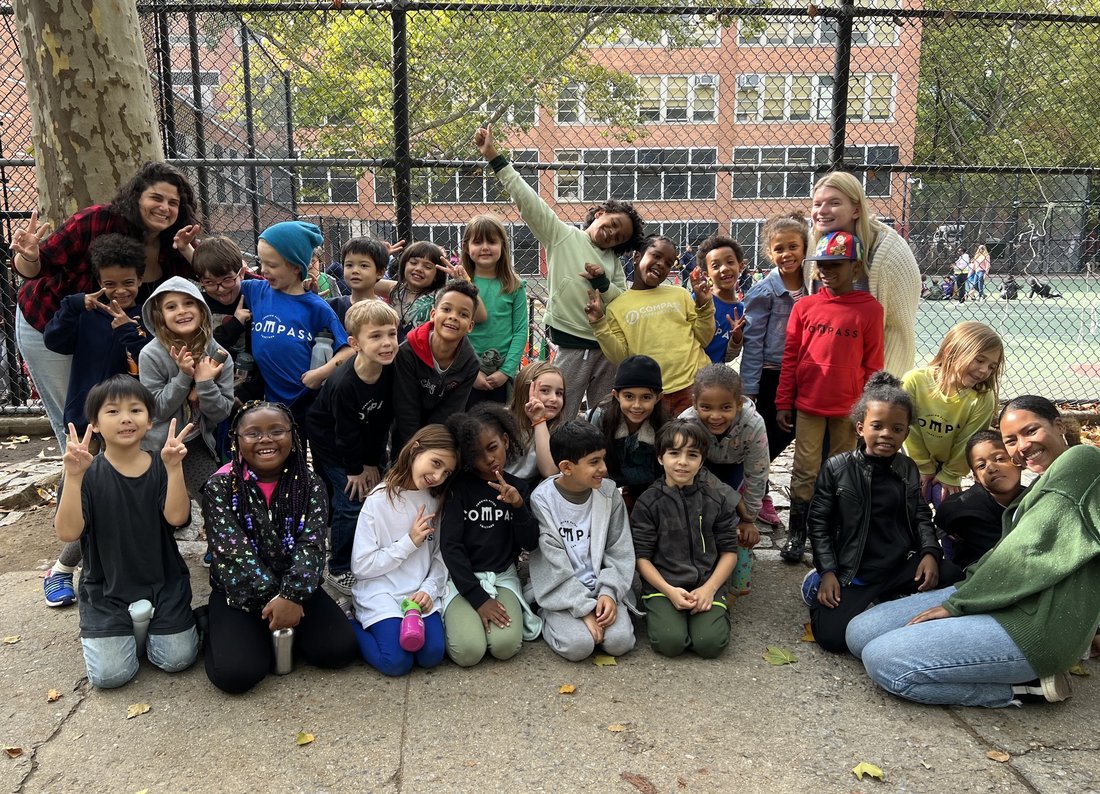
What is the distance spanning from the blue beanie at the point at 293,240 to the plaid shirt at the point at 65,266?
721 millimetres

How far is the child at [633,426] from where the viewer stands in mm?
3748

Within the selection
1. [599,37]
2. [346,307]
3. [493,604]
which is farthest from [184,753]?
[599,37]

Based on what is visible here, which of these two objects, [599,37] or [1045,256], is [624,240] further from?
[1045,256]

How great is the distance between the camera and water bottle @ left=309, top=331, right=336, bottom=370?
4.01m

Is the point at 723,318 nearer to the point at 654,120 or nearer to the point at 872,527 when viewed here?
the point at 872,527

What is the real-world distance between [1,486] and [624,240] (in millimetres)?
4440

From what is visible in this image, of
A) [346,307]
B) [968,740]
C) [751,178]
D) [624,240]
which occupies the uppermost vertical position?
[751,178]

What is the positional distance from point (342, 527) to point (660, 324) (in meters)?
1.97

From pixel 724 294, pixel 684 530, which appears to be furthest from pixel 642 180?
pixel 684 530

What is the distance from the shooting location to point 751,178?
985 cm

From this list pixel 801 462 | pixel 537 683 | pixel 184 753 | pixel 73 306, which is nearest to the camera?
pixel 184 753

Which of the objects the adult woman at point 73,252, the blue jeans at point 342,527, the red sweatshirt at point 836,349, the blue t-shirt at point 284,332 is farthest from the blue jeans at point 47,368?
the red sweatshirt at point 836,349

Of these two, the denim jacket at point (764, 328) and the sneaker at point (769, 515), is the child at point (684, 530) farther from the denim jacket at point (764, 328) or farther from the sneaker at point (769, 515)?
the sneaker at point (769, 515)

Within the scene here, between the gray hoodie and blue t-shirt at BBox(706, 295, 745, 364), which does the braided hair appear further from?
blue t-shirt at BBox(706, 295, 745, 364)
